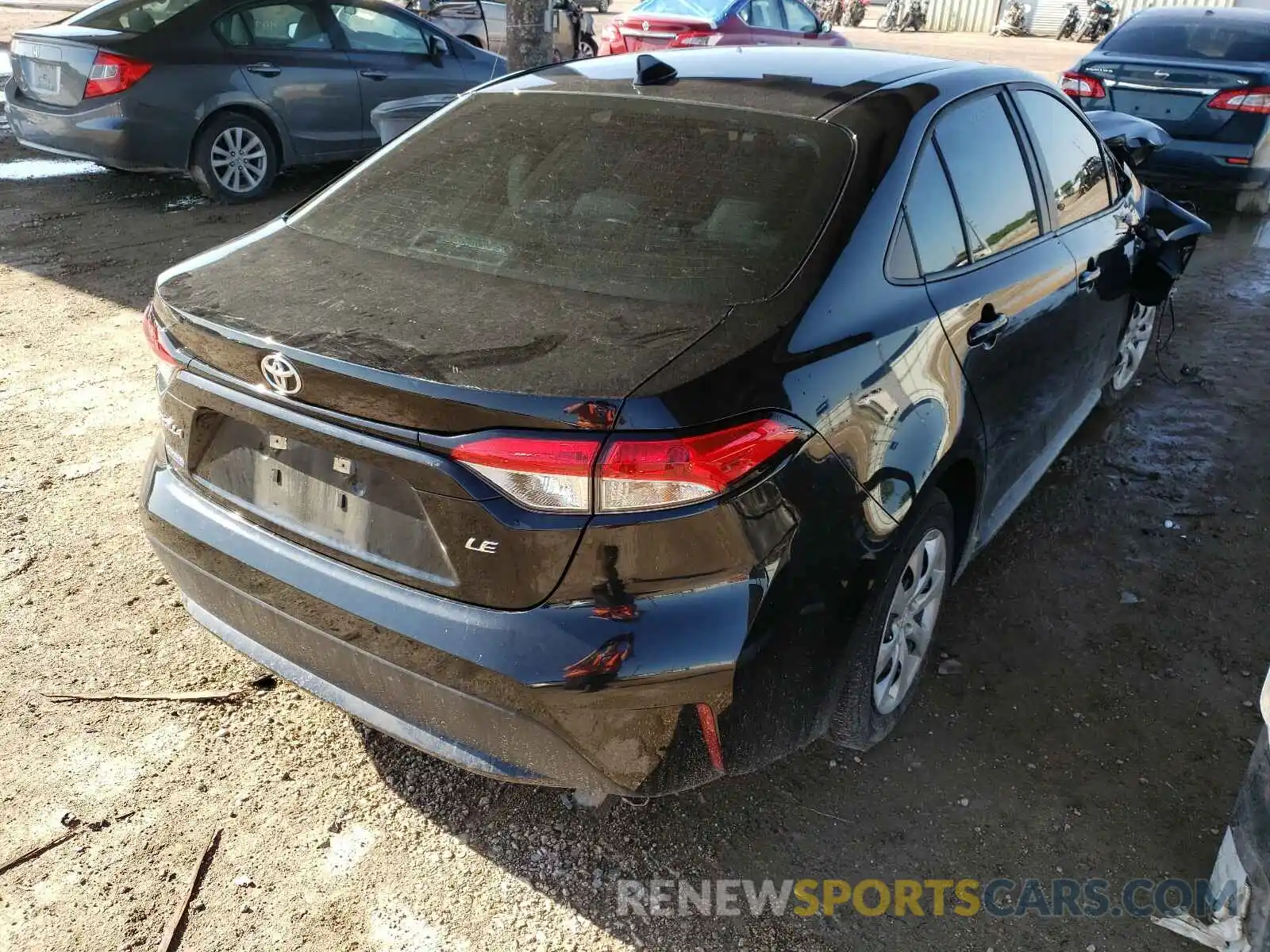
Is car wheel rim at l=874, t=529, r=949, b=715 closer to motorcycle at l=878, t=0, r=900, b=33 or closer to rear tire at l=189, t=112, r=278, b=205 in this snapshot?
rear tire at l=189, t=112, r=278, b=205

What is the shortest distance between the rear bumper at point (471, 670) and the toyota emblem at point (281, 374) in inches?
13.7

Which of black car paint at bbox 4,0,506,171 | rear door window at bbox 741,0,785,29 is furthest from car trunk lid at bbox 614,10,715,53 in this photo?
black car paint at bbox 4,0,506,171

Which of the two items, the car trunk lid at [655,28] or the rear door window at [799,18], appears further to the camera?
the rear door window at [799,18]

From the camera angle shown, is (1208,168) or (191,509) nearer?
(191,509)

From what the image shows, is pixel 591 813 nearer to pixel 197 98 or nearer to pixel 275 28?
pixel 197 98

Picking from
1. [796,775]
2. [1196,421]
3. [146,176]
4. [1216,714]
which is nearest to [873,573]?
[796,775]

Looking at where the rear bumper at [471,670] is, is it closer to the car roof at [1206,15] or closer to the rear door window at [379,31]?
the rear door window at [379,31]

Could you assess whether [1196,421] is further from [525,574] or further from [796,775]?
[525,574]

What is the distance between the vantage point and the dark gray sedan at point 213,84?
706 cm

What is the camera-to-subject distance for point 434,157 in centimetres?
288

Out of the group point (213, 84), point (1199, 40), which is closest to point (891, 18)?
point (1199, 40)

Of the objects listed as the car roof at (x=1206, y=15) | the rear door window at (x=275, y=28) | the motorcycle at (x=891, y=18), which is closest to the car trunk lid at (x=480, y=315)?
the rear door window at (x=275, y=28)

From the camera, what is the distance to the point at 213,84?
289 inches

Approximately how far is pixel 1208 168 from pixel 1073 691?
21.3ft
